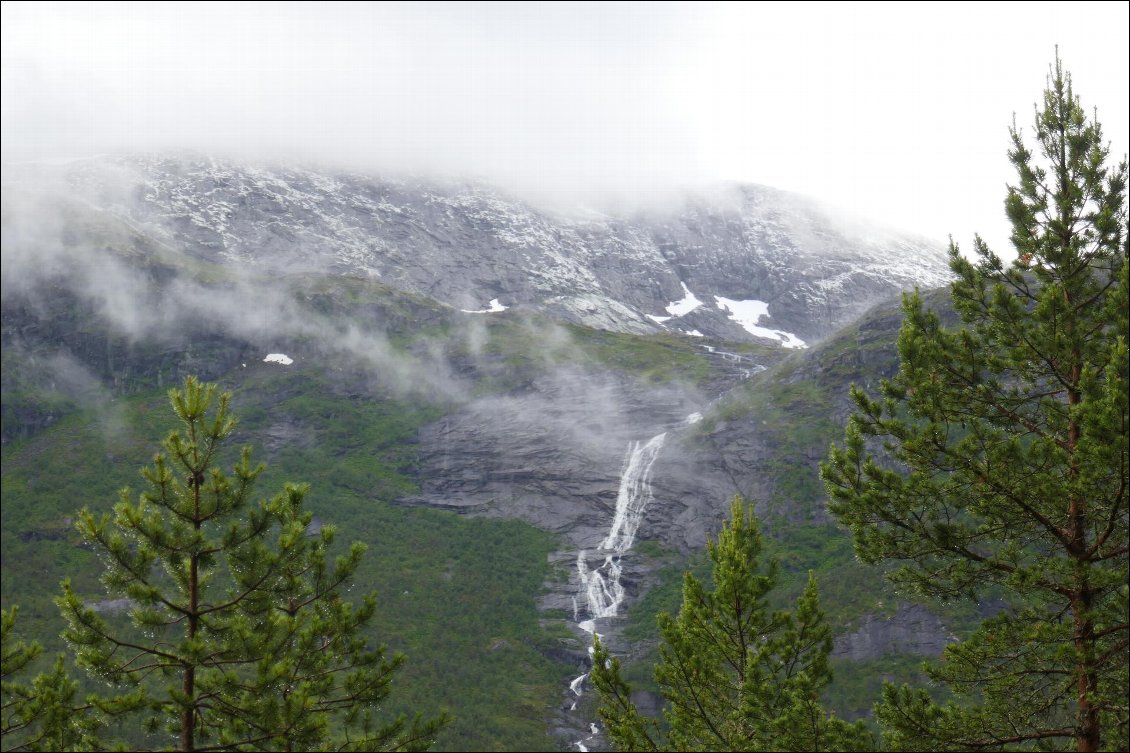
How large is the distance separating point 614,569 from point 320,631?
129852 millimetres

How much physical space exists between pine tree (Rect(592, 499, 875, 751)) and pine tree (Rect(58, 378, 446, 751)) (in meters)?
6.72

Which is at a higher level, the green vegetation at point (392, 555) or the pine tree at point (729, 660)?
the pine tree at point (729, 660)

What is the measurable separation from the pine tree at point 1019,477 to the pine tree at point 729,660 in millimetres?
2239

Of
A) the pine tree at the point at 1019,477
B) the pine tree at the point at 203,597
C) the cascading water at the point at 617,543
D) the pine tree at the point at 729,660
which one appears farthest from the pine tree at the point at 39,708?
the cascading water at the point at 617,543

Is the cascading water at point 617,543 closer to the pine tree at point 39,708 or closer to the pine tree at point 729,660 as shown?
the pine tree at point 729,660

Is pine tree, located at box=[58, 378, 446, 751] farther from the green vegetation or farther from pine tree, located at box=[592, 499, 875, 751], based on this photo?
the green vegetation

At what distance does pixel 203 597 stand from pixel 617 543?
138 meters

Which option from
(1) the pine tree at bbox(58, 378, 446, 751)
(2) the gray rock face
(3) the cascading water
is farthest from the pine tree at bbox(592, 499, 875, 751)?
(3) the cascading water

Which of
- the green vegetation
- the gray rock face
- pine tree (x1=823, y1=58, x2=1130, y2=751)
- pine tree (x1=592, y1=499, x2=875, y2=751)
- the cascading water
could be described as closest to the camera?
pine tree (x1=823, y1=58, x2=1130, y2=751)

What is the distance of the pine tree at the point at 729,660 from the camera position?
687 inches

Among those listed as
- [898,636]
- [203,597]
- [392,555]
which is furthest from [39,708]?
[392,555]

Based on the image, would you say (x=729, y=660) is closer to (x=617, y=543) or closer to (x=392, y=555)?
(x=617, y=543)

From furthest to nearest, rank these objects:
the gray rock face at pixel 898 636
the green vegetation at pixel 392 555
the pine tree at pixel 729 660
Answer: the green vegetation at pixel 392 555 → the gray rock face at pixel 898 636 → the pine tree at pixel 729 660

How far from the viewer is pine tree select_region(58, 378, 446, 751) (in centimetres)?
1545
